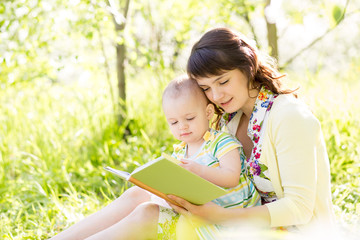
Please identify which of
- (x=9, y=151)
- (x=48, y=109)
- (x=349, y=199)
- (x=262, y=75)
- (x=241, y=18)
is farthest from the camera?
(x=241, y=18)

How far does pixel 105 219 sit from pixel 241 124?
3.13 ft

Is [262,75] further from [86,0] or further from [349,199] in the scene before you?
[86,0]

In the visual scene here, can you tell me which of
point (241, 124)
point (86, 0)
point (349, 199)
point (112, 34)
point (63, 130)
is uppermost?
point (86, 0)

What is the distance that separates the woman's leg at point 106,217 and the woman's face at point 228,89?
26.9 inches

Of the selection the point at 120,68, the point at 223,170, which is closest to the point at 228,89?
the point at 223,170

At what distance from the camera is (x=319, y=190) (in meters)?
2.11

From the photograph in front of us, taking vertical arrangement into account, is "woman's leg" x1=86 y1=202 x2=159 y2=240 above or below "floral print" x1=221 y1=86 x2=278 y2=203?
below

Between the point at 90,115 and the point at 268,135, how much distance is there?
9.41 ft

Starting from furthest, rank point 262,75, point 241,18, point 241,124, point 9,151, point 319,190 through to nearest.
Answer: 1. point 241,18
2. point 9,151
3. point 241,124
4. point 262,75
5. point 319,190

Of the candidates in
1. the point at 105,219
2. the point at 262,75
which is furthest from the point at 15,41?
the point at 262,75

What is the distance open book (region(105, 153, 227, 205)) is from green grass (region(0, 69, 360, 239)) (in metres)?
1.37

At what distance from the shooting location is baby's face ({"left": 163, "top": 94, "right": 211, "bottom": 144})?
7.55 feet

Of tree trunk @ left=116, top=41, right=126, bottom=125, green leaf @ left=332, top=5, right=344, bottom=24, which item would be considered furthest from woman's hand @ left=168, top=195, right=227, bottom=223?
tree trunk @ left=116, top=41, right=126, bottom=125

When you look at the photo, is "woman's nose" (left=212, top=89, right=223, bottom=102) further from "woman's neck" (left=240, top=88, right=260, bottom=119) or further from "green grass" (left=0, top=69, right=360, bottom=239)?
"green grass" (left=0, top=69, right=360, bottom=239)
